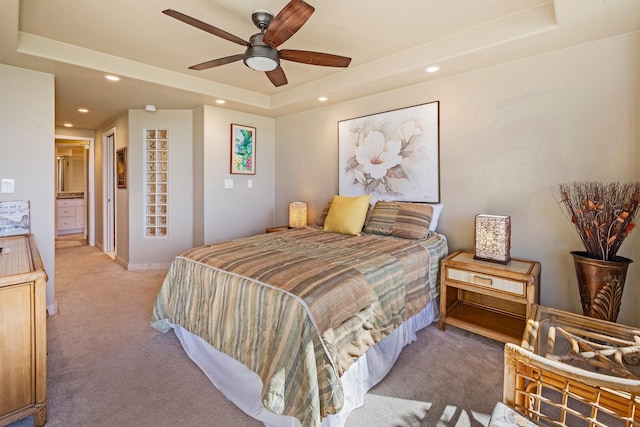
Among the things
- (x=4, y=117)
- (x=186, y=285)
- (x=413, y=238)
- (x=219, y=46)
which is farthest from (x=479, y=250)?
(x=4, y=117)

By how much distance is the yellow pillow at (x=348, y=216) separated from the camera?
315 cm

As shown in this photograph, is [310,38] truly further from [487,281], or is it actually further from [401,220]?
[487,281]

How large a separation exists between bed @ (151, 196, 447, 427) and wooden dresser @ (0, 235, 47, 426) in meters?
0.80

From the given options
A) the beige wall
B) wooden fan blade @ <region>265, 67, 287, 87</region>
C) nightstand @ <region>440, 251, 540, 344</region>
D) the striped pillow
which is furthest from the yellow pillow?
Result: wooden fan blade @ <region>265, 67, 287, 87</region>

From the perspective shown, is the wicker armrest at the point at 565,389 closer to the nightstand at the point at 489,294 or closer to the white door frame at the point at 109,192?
the nightstand at the point at 489,294

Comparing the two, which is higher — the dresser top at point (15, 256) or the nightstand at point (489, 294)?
the dresser top at point (15, 256)

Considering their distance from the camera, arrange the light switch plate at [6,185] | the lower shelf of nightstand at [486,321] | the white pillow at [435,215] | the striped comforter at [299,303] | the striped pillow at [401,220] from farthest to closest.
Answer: the white pillow at [435,215] < the striped pillow at [401,220] < the light switch plate at [6,185] < the lower shelf of nightstand at [486,321] < the striped comforter at [299,303]

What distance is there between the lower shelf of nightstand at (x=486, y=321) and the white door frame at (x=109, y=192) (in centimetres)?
551

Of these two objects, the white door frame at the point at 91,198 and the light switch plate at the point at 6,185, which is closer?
the light switch plate at the point at 6,185

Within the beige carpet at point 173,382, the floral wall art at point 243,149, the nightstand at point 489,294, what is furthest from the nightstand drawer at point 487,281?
the floral wall art at point 243,149

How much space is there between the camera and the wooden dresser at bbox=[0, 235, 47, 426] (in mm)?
1473

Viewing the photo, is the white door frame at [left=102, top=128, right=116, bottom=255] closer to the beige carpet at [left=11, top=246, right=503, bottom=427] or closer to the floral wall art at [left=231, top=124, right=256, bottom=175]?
the floral wall art at [left=231, top=124, right=256, bottom=175]

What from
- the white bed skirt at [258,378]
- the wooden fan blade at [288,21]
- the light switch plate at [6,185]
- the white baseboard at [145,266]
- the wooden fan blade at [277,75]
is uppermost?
the wooden fan blade at [288,21]

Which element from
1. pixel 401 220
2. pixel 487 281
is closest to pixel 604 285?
pixel 487 281
